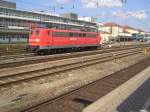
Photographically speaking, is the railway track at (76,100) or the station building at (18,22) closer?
the railway track at (76,100)

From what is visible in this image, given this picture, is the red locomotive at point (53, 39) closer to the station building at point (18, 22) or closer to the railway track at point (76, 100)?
the railway track at point (76, 100)

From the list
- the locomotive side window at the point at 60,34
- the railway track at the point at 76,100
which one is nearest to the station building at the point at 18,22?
the locomotive side window at the point at 60,34

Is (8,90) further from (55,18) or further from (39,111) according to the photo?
(55,18)

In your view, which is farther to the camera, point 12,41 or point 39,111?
A: point 12,41

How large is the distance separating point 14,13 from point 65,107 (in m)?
83.7

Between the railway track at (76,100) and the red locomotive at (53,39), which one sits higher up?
the red locomotive at (53,39)

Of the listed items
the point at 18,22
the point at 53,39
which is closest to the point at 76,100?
the point at 53,39

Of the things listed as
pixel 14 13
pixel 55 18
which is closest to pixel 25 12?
pixel 14 13

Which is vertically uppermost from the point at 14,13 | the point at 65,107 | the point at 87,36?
the point at 14,13

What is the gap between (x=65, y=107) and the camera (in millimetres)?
9250

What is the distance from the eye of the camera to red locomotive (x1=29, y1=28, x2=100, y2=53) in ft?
103

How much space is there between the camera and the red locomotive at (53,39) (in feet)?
103

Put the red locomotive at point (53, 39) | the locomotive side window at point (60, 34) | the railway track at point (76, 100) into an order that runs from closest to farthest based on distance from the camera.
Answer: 1. the railway track at point (76, 100)
2. the red locomotive at point (53, 39)
3. the locomotive side window at point (60, 34)

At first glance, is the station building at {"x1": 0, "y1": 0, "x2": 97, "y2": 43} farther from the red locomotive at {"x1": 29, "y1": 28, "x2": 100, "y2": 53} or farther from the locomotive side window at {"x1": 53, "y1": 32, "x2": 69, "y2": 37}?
the locomotive side window at {"x1": 53, "y1": 32, "x2": 69, "y2": 37}
